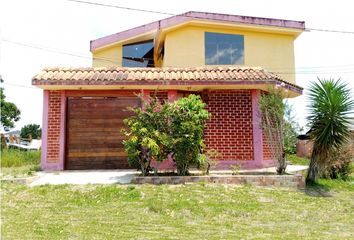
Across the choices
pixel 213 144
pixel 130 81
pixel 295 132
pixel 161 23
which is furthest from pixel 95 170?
pixel 161 23

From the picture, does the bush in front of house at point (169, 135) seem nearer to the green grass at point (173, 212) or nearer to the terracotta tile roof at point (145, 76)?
the green grass at point (173, 212)

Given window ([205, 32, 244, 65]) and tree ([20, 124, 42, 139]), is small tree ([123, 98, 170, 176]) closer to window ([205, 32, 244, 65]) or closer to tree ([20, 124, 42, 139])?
window ([205, 32, 244, 65])

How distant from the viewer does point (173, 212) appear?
7.03 m

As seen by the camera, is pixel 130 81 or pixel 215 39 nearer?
pixel 130 81

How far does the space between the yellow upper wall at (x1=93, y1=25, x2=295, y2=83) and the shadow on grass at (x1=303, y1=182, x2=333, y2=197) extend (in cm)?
902

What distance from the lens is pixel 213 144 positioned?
12094 millimetres

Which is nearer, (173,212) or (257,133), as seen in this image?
(173,212)

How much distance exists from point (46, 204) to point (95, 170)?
456cm

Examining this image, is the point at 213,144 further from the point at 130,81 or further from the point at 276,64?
the point at 276,64

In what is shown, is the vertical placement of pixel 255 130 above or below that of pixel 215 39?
below

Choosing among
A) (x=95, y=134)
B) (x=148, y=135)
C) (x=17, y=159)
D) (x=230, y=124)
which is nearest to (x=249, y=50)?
(x=230, y=124)

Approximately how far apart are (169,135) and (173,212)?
10.3ft

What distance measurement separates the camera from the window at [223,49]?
58.4 ft

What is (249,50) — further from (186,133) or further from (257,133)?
(186,133)
